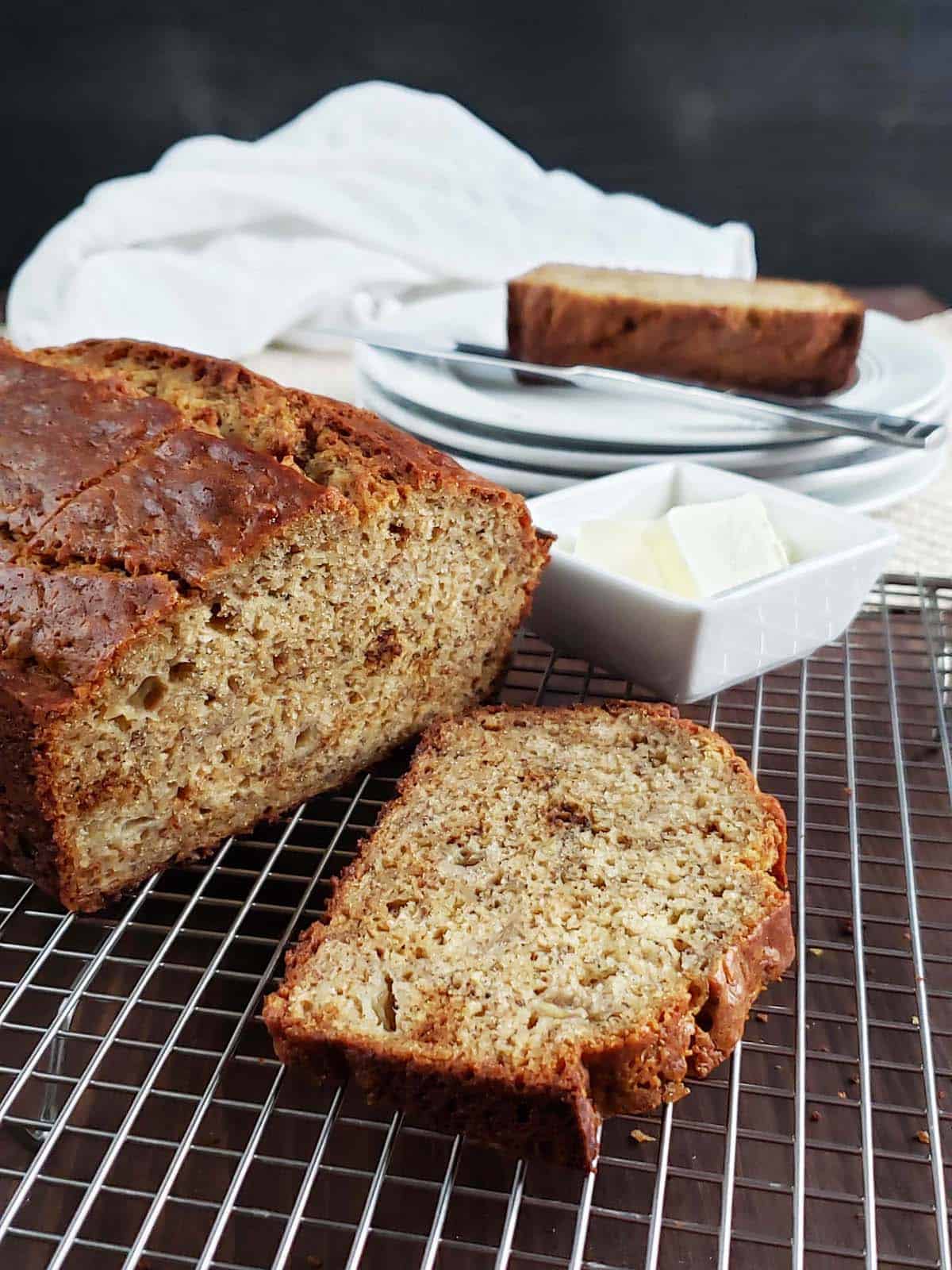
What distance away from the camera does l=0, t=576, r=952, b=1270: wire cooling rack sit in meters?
1.54

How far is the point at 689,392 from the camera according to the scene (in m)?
3.43

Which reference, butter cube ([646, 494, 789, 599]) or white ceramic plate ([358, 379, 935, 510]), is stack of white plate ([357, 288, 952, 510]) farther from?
butter cube ([646, 494, 789, 599])

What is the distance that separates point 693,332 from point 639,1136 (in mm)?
2622

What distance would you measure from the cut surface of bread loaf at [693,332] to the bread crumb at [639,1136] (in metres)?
2.61

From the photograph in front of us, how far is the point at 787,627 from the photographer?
262 centimetres

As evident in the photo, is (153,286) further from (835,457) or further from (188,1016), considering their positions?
(188,1016)

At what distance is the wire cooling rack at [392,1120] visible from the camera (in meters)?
1.54

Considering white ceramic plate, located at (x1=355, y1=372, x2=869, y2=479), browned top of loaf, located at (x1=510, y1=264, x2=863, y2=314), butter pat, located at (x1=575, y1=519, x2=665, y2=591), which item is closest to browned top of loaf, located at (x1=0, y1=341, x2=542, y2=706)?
butter pat, located at (x1=575, y1=519, x2=665, y2=591)

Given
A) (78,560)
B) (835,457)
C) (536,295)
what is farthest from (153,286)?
(78,560)

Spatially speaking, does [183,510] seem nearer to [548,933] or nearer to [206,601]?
[206,601]

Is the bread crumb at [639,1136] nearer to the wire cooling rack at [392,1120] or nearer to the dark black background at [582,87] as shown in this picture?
the wire cooling rack at [392,1120]

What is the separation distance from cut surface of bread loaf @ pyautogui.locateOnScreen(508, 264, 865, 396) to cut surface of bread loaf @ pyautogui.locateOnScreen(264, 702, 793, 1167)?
175 cm

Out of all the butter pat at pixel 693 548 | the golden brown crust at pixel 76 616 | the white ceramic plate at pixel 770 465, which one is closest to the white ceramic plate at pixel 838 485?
the white ceramic plate at pixel 770 465

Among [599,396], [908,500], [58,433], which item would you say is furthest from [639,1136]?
[908,500]
